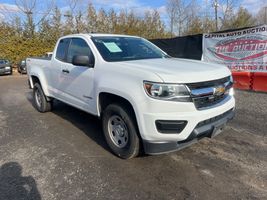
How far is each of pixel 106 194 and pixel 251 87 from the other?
7.45 meters

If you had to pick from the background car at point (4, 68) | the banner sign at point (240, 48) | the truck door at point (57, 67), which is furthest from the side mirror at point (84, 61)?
the background car at point (4, 68)

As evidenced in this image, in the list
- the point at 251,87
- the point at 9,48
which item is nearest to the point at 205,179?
the point at 251,87

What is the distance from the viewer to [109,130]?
4.19m

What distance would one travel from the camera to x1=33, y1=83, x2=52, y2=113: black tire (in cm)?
678

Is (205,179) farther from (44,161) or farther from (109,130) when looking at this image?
(44,161)

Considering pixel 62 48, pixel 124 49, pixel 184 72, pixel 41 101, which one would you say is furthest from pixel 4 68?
pixel 184 72

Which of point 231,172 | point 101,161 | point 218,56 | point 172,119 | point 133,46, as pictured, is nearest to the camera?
point 172,119

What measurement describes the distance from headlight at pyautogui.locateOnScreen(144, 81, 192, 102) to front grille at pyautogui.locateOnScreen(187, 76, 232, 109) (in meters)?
0.10

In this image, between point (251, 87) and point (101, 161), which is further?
point (251, 87)

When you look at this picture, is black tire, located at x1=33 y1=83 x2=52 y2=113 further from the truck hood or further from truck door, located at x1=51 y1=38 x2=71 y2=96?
the truck hood

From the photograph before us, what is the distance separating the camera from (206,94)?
11.3 ft

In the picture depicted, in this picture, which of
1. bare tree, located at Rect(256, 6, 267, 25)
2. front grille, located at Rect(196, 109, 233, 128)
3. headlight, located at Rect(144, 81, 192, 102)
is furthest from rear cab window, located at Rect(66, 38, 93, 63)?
bare tree, located at Rect(256, 6, 267, 25)

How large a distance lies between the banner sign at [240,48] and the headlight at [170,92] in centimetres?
656

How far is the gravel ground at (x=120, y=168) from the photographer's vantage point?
127 inches
